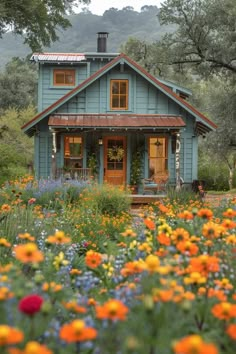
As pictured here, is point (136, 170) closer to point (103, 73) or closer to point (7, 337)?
point (103, 73)

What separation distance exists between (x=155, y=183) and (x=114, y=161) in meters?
2.20

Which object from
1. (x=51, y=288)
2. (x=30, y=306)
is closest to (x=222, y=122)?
(x=51, y=288)

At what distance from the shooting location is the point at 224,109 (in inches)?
1011

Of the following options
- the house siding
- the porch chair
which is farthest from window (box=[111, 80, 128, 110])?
the porch chair

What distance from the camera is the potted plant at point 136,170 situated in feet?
62.3

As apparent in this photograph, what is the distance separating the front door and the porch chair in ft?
4.76

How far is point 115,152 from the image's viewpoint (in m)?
19.3

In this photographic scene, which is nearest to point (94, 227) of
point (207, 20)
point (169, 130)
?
point (169, 130)

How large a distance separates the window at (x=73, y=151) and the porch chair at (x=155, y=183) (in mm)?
2917

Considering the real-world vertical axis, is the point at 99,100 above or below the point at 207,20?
below

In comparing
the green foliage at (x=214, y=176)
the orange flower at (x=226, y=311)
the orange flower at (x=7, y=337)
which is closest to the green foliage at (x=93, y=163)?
the green foliage at (x=214, y=176)

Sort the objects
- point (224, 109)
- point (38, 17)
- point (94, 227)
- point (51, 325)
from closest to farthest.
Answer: point (51, 325) → point (94, 227) → point (38, 17) → point (224, 109)

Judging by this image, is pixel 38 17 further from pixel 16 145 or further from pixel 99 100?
pixel 16 145

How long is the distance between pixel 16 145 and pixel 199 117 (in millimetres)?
16019
